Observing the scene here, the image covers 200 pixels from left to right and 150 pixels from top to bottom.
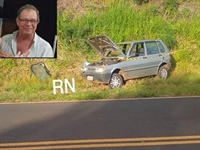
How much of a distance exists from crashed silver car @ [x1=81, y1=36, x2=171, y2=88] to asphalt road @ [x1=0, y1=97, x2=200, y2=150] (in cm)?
329

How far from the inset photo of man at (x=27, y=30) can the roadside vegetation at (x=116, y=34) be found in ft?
1.20

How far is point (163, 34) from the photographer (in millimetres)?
19469

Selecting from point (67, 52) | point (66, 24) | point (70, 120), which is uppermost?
point (66, 24)

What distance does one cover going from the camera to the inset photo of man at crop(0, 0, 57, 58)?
18.8 m

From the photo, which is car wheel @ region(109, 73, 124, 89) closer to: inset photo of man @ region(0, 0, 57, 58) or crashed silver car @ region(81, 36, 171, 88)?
crashed silver car @ region(81, 36, 171, 88)

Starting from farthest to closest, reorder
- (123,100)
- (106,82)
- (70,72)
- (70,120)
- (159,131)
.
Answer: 1. (70,72)
2. (106,82)
3. (123,100)
4. (70,120)
5. (159,131)

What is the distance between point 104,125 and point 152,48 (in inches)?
328

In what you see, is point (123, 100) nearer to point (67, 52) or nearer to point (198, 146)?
point (198, 146)

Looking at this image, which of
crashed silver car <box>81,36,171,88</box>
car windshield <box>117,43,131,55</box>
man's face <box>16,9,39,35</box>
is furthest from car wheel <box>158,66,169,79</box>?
man's face <box>16,9,39,35</box>

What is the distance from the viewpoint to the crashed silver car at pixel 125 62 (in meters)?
15.5

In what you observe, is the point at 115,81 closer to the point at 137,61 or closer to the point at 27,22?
the point at 137,61

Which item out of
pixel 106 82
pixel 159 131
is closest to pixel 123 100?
pixel 106 82

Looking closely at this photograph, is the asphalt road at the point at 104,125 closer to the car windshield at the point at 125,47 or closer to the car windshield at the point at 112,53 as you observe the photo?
the car windshield at the point at 112,53

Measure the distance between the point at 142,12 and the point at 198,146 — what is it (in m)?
14.1
